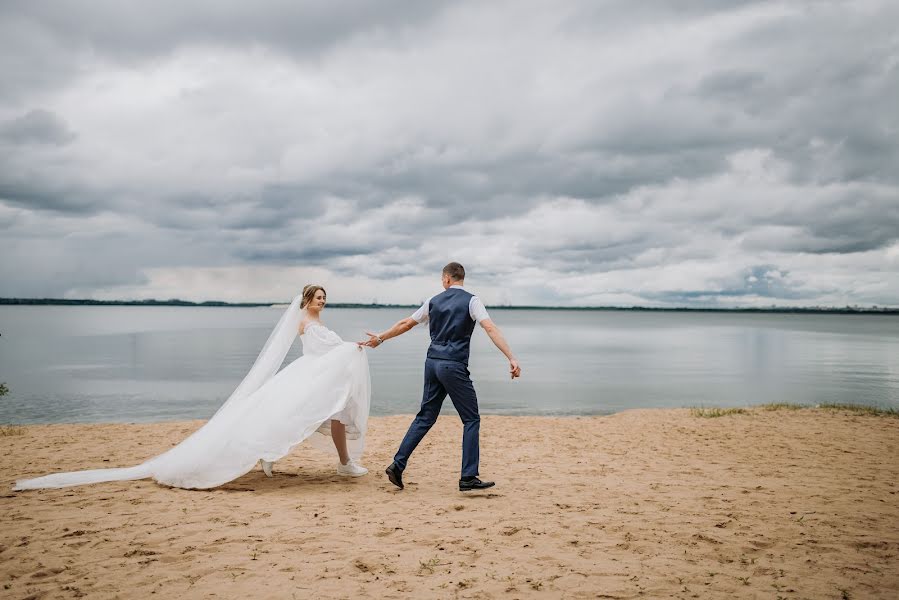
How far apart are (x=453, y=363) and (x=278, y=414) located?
222 centimetres

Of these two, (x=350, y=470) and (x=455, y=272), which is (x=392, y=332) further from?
(x=350, y=470)

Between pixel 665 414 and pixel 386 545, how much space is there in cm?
1310

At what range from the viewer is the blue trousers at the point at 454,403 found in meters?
7.20

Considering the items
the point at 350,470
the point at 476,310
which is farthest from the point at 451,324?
the point at 350,470

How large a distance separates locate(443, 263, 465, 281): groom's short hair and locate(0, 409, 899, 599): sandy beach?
8.98ft

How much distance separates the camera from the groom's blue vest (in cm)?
723

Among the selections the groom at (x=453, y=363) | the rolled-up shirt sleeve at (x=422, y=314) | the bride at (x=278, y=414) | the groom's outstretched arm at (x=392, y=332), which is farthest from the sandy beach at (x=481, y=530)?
the rolled-up shirt sleeve at (x=422, y=314)

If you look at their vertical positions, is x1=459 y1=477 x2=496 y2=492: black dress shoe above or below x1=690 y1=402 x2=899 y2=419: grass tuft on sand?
above

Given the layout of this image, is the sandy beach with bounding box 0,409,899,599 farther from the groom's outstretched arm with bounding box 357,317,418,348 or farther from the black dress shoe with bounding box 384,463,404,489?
the groom's outstretched arm with bounding box 357,317,418,348

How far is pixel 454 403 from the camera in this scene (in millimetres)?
7340

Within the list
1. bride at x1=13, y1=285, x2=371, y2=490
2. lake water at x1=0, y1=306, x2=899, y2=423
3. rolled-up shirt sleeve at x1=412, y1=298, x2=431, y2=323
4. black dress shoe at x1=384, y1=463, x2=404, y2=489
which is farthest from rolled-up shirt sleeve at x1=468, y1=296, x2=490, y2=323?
lake water at x1=0, y1=306, x2=899, y2=423

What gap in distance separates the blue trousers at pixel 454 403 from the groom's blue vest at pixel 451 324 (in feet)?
0.37

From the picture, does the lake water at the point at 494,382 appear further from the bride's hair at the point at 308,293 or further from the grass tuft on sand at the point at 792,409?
the bride's hair at the point at 308,293

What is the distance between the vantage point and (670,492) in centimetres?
750
